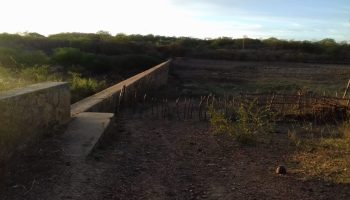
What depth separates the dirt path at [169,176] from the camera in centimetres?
630

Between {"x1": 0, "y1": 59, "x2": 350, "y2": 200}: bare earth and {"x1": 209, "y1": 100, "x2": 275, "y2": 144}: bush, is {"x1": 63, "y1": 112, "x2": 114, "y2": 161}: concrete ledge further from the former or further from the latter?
{"x1": 209, "y1": 100, "x2": 275, "y2": 144}: bush

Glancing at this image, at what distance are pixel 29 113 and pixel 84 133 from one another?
1414mm

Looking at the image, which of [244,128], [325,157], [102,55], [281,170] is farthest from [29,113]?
[102,55]

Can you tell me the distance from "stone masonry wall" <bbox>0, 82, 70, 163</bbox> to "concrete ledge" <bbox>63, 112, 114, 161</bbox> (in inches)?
10.6

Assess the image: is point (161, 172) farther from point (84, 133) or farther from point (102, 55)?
point (102, 55)

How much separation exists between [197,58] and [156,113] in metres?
30.5

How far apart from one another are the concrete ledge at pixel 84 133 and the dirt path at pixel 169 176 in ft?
0.60

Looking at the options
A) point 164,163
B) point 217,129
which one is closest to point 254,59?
point 217,129

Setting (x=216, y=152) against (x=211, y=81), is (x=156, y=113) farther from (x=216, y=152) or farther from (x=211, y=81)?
(x=211, y=81)

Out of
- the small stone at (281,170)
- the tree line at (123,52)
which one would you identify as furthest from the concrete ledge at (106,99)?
the tree line at (123,52)

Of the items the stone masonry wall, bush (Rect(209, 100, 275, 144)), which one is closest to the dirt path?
bush (Rect(209, 100, 275, 144))

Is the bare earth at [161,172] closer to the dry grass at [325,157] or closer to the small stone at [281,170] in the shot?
the small stone at [281,170]

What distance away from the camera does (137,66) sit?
3083 centimetres

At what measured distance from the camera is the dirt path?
6300 mm
